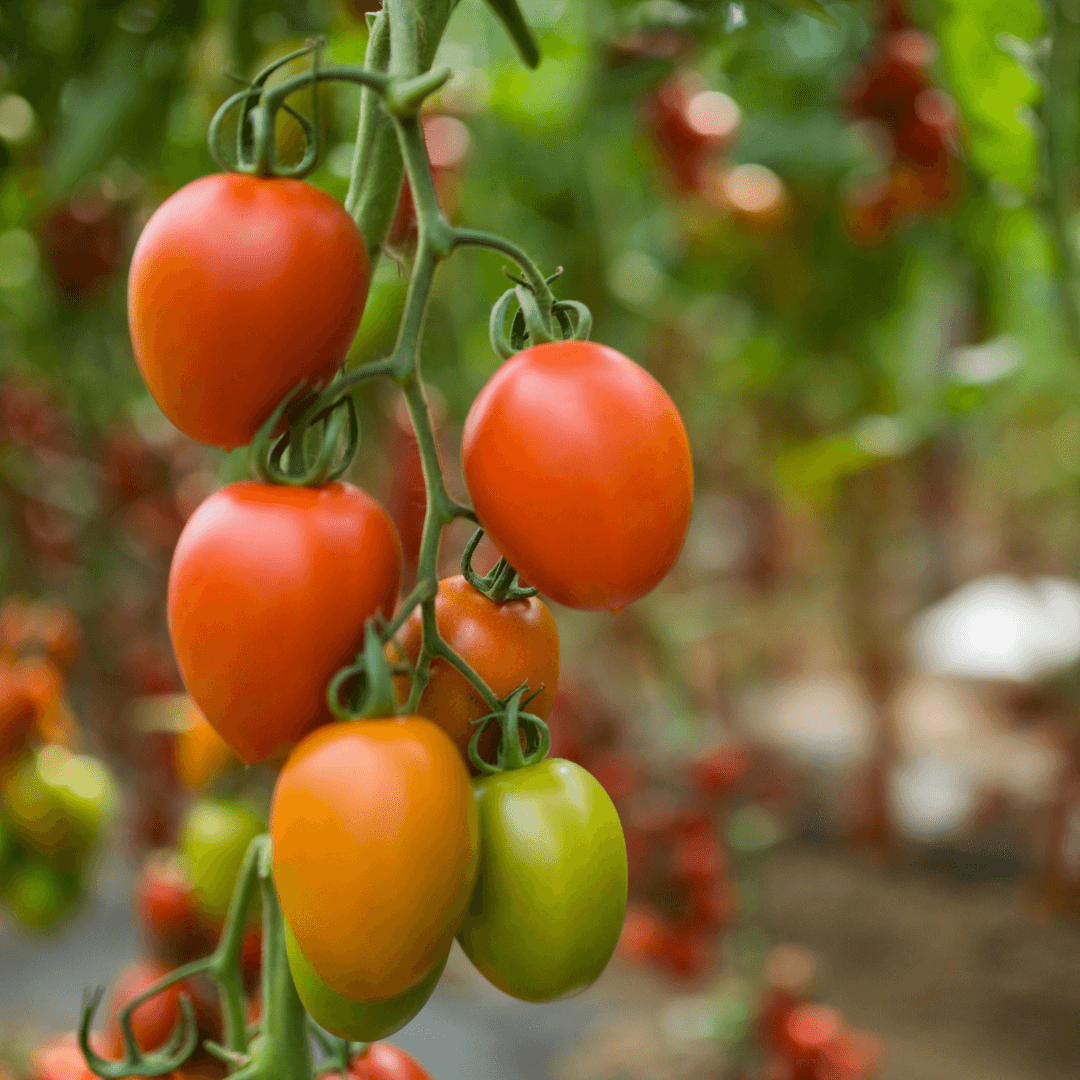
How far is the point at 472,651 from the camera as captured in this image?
31cm

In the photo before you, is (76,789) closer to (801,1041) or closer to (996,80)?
(801,1041)

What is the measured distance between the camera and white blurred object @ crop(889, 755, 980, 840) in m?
2.51

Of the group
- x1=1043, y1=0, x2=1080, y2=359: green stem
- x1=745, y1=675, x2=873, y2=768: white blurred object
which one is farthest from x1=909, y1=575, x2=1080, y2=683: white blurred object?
x1=1043, y1=0, x2=1080, y2=359: green stem

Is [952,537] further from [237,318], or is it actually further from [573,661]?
[237,318]

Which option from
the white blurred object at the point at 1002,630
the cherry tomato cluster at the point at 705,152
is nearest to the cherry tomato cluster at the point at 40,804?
the cherry tomato cluster at the point at 705,152

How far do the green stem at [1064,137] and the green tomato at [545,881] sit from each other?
2.56 feet

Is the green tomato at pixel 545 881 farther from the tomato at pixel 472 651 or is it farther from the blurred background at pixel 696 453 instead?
the blurred background at pixel 696 453

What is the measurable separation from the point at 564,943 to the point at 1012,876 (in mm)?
2358

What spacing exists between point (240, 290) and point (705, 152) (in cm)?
97

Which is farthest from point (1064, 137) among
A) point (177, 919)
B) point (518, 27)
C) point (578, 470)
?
point (177, 919)

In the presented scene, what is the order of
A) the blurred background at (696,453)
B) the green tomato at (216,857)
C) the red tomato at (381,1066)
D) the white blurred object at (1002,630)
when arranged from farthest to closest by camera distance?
the white blurred object at (1002,630)
the blurred background at (696,453)
the green tomato at (216,857)
the red tomato at (381,1066)

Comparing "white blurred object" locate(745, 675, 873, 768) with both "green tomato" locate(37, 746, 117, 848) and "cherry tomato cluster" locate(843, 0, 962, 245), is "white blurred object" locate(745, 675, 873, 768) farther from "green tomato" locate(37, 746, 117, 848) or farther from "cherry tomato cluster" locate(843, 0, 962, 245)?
"green tomato" locate(37, 746, 117, 848)

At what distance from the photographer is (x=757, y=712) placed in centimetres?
350

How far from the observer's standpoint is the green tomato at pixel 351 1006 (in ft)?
0.95
